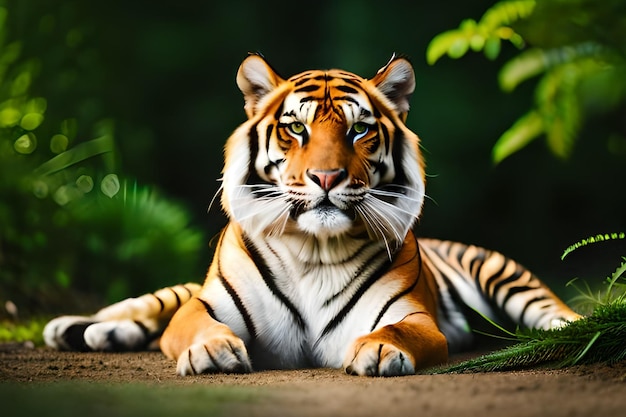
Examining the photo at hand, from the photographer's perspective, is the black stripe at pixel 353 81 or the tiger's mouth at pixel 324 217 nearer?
the tiger's mouth at pixel 324 217

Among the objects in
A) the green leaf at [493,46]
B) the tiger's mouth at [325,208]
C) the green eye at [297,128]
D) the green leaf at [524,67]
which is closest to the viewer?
the tiger's mouth at [325,208]

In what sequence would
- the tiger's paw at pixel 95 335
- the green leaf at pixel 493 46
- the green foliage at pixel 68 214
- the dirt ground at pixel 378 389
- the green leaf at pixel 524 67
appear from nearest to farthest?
the dirt ground at pixel 378 389 < the tiger's paw at pixel 95 335 < the green leaf at pixel 493 46 < the green leaf at pixel 524 67 < the green foliage at pixel 68 214

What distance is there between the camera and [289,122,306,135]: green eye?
2.89 m

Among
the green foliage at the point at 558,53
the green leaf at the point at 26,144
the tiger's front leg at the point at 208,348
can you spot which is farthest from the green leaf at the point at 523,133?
the green leaf at the point at 26,144

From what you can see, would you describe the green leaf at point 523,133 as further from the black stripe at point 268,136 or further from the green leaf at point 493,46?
the black stripe at point 268,136

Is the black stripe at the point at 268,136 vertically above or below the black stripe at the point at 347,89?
below

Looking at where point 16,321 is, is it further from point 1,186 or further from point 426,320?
point 426,320

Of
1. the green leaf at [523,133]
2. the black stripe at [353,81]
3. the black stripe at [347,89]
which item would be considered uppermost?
the black stripe at [353,81]

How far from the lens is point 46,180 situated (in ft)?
17.2

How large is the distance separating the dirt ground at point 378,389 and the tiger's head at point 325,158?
1.70ft

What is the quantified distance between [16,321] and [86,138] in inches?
65.1

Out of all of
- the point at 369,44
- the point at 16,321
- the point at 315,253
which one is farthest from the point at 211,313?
the point at 369,44

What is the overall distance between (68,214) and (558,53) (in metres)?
3.03

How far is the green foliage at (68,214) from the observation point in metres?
4.95
